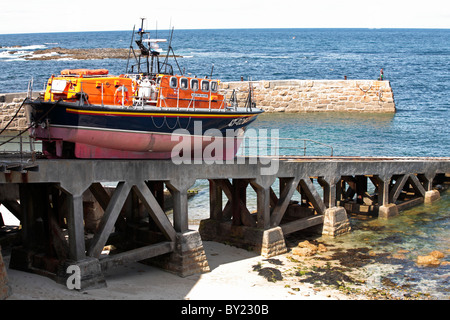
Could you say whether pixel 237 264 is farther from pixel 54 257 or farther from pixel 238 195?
pixel 54 257

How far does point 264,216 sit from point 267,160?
74.4 inches

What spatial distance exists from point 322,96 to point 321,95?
143 mm

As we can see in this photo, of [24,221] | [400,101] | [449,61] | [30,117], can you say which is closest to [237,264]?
[24,221]

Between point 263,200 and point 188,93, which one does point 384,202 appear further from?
point 188,93

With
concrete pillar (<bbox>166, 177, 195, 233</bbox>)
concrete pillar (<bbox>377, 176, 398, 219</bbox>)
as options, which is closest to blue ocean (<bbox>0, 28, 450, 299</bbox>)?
concrete pillar (<bbox>377, 176, 398, 219</bbox>)

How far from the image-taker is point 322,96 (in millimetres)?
53750

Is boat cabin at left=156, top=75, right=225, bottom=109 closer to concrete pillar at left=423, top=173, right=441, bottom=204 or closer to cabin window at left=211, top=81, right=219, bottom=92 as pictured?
cabin window at left=211, top=81, right=219, bottom=92

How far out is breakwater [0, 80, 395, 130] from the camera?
174ft

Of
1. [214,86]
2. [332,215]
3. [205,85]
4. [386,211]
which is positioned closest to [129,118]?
[205,85]

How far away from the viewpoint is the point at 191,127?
1919cm

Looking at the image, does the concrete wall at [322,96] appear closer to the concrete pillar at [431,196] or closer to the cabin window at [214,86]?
the concrete pillar at [431,196]

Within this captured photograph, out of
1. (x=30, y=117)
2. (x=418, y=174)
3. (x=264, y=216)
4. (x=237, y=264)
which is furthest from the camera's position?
(x=418, y=174)

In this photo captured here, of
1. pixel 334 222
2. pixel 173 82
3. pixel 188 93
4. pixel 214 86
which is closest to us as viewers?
pixel 173 82

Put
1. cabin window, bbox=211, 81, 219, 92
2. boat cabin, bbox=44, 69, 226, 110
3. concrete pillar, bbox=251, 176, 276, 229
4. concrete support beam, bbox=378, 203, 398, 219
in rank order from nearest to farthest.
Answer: boat cabin, bbox=44, 69, 226, 110 < concrete pillar, bbox=251, 176, 276, 229 < cabin window, bbox=211, 81, 219, 92 < concrete support beam, bbox=378, 203, 398, 219
